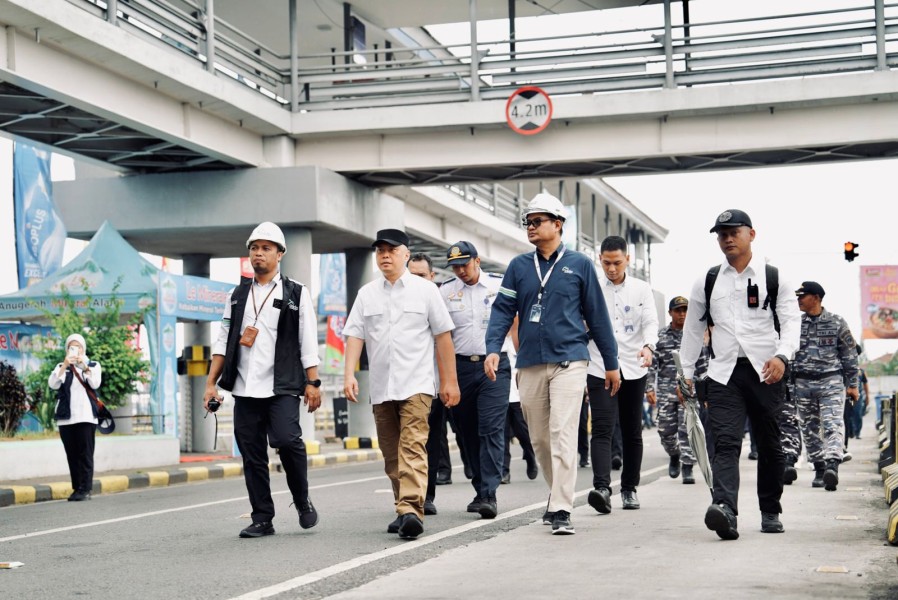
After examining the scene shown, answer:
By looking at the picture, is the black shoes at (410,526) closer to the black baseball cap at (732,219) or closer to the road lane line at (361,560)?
the road lane line at (361,560)

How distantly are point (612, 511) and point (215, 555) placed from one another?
3292mm

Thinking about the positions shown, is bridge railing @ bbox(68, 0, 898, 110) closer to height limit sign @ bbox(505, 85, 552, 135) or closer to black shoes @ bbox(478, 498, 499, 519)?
height limit sign @ bbox(505, 85, 552, 135)

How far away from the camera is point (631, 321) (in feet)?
35.4

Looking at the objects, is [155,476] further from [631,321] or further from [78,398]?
[631,321]

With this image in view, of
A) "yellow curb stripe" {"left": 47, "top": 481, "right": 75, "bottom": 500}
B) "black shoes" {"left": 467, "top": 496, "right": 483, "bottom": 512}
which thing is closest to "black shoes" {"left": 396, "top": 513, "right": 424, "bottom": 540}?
"black shoes" {"left": 467, "top": 496, "right": 483, "bottom": 512}

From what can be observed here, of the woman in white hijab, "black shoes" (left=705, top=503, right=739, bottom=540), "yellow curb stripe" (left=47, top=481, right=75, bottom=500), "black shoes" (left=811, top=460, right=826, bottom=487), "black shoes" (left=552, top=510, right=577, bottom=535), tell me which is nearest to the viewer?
"black shoes" (left=705, top=503, right=739, bottom=540)

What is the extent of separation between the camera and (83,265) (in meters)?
20.6

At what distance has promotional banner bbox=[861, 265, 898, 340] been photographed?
46.2m

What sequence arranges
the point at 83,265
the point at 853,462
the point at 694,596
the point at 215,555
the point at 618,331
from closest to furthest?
the point at 694,596
the point at 215,555
the point at 618,331
the point at 853,462
the point at 83,265

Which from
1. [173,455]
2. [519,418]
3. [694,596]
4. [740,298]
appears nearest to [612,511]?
[740,298]

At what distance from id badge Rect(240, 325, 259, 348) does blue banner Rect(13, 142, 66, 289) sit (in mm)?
14640

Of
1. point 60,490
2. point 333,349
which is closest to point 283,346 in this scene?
point 60,490

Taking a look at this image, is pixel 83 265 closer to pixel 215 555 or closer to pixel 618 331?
pixel 618 331

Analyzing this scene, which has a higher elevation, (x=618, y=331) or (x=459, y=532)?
(x=618, y=331)
